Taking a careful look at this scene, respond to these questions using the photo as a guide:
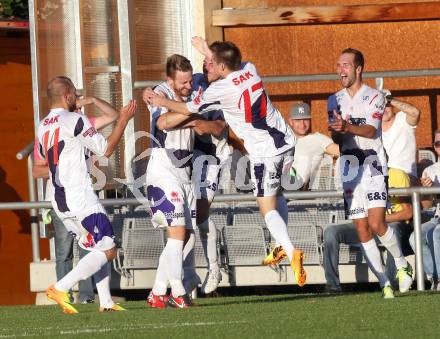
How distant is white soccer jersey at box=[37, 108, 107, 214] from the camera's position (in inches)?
453

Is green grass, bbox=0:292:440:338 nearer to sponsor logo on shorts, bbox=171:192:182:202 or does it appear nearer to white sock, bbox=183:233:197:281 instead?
white sock, bbox=183:233:197:281

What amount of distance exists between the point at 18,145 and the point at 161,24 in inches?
162

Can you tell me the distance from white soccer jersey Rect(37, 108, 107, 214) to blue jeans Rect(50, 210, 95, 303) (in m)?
2.93

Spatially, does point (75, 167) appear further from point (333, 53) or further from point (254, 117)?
point (333, 53)

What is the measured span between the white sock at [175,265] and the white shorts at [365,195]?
166cm

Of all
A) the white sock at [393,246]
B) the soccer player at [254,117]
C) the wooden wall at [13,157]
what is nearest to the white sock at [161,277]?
the soccer player at [254,117]

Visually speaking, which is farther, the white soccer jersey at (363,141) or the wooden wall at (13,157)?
the wooden wall at (13,157)

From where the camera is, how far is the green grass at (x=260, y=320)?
30.1ft

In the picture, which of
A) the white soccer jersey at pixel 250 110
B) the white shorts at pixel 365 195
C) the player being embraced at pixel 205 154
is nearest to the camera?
the white soccer jersey at pixel 250 110

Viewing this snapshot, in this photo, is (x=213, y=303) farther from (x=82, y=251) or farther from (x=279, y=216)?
(x=82, y=251)

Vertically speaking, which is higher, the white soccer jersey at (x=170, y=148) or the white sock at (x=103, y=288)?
the white soccer jersey at (x=170, y=148)

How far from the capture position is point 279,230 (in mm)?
11508

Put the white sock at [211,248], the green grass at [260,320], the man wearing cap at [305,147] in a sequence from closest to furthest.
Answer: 1. the green grass at [260,320]
2. the white sock at [211,248]
3. the man wearing cap at [305,147]

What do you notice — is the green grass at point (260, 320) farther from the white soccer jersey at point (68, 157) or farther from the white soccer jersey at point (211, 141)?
the white soccer jersey at point (211, 141)
